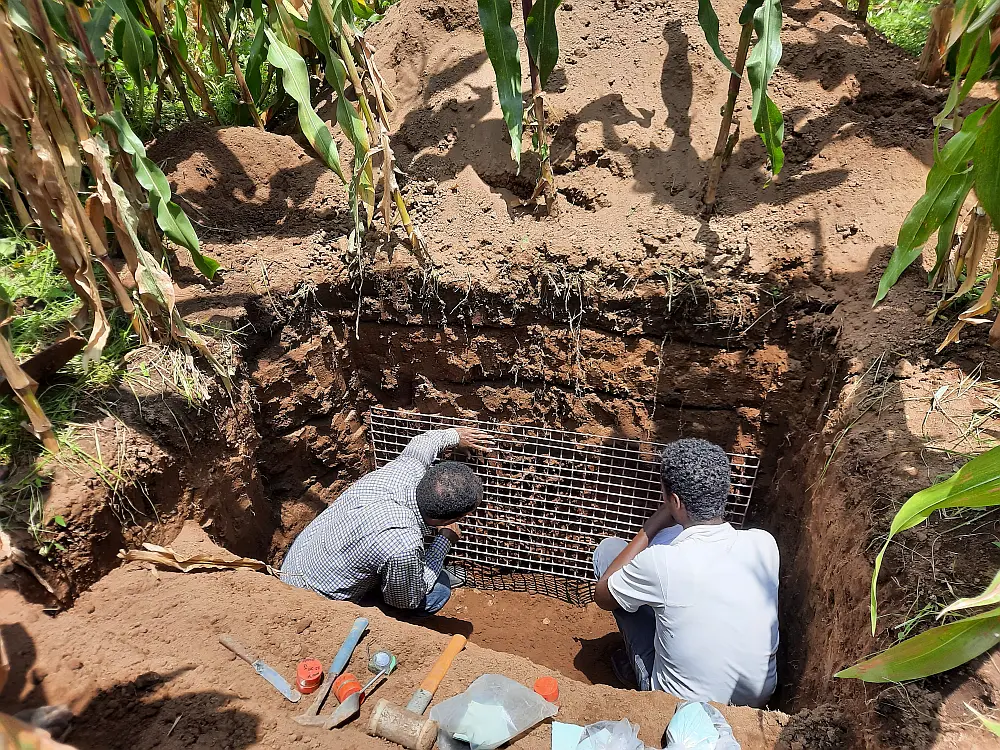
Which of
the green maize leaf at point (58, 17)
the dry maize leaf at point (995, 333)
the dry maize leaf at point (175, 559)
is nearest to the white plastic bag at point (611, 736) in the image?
the dry maize leaf at point (175, 559)

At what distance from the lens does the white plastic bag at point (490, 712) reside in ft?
4.96

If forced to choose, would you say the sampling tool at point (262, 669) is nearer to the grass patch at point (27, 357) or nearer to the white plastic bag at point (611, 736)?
the grass patch at point (27, 357)

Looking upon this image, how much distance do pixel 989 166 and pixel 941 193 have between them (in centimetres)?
31

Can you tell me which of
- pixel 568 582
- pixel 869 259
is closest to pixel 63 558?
pixel 568 582

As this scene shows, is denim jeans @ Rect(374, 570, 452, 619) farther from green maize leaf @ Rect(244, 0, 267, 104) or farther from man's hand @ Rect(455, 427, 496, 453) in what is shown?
green maize leaf @ Rect(244, 0, 267, 104)

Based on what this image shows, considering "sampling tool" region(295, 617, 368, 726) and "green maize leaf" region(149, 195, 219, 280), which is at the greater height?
"green maize leaf" region(149, 195, 219, 280)

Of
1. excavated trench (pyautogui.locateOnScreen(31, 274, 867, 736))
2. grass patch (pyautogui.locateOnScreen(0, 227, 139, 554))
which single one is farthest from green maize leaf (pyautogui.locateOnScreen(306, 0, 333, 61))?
grass patch (pyautogui.locateOnScreen(0, 227, 139, 554))

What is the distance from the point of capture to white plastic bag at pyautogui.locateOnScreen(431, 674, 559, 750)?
1.51 m

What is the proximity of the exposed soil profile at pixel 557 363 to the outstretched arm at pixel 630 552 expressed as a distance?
0.90 ft

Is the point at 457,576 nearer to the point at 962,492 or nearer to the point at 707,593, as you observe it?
the point at 707,593

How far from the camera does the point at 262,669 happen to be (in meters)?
1.71

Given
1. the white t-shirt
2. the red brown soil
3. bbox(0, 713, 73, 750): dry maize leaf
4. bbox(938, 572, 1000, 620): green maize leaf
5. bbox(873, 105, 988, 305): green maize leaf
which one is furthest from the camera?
the red brown soil

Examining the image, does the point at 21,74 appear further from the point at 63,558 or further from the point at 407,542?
the point at 407,542

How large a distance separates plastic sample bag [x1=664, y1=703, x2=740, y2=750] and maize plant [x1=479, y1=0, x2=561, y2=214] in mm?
2062
